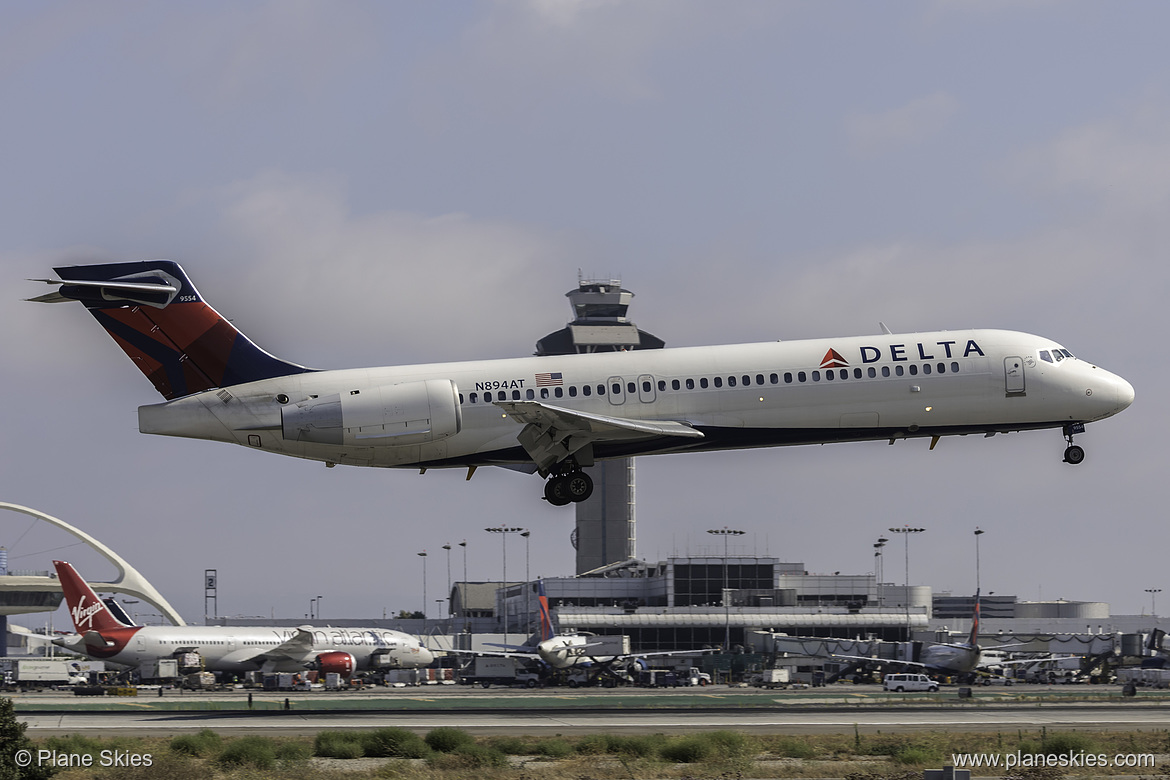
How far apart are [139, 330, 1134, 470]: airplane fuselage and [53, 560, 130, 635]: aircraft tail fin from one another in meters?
40.8

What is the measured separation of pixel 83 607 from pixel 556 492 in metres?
45.2

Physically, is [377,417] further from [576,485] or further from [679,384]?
[679,384]

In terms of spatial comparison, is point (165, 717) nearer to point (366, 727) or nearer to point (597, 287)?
point (366, 727)

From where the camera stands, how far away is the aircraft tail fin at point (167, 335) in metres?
38.4

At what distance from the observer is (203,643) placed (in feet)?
247

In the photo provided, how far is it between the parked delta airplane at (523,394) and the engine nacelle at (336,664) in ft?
123

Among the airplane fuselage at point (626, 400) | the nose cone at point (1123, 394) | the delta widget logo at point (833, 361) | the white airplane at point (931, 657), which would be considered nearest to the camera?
the airplane fuselage at point (626, 400)

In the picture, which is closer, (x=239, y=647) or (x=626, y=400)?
(x=626, y=400)

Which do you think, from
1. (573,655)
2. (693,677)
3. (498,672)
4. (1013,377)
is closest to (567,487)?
(1013,377)

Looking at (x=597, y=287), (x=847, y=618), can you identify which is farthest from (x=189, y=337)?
(x=597, y=287)

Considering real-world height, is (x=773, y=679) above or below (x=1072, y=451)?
below

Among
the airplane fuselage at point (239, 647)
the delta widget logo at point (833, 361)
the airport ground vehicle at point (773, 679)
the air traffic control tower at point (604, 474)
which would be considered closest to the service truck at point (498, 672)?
the airplane fuselage at point (239, 647)

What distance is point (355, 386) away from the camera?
38.1m

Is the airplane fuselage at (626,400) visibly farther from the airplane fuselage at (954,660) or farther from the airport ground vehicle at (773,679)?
the airplane fuselage at (954,660)
